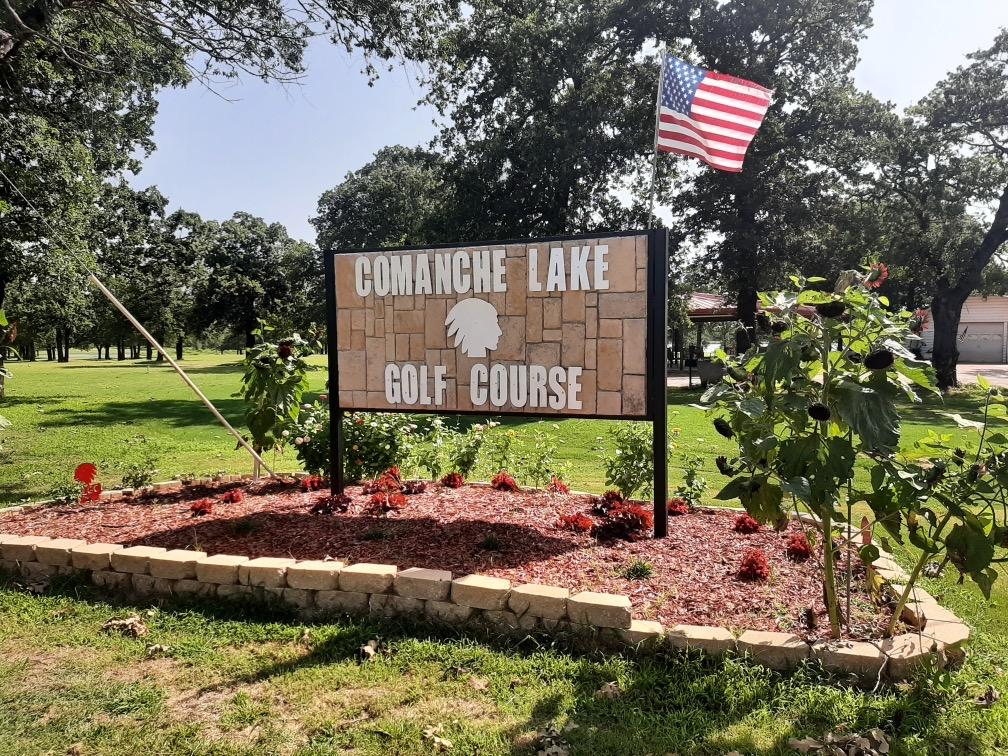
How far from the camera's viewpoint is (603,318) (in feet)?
15.6

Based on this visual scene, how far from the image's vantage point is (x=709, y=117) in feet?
21.5

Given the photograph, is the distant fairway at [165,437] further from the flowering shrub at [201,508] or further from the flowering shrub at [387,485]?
the flowering shrub at [201,508]

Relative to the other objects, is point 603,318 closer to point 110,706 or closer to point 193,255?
point 110,706

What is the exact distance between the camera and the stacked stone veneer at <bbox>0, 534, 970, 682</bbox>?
9.75ft

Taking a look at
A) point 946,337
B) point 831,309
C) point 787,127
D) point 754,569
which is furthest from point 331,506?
point 946,337

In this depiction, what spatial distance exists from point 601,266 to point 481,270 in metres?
0.98

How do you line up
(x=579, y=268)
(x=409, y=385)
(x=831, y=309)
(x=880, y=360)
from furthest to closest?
(x=409, y=385) < (x=579, y=268) < (x=831, y=309) < (x=880, y=360)

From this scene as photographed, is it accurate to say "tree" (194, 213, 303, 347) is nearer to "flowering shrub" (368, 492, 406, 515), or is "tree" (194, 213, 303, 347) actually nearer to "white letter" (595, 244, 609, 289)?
"flowering shrub" (368, 492, 406, 515)

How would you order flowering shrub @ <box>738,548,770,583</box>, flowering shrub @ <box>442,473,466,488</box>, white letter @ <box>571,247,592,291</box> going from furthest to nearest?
flowering shrub @ <box>442,473,466,488</box> → white letter @ <box>571,247,592,291</box> → flowering shrub @ <box>738,548,770,583</box>

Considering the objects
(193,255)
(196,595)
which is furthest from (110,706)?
(193,255)

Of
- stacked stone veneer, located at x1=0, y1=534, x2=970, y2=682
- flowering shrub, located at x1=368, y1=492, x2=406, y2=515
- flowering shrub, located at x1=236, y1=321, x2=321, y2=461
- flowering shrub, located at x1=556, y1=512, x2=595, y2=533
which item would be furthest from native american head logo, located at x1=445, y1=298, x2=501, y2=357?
stacked stone veneer, located at x1=0, y1=534, x2=970, y2=682

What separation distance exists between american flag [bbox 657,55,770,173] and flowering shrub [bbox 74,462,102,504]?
6.43 m

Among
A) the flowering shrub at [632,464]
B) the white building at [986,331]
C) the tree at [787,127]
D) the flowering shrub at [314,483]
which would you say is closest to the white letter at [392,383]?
the flowering shrub at [314,483]

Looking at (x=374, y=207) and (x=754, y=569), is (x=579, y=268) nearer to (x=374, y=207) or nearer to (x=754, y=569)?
(x=754, y=569)
